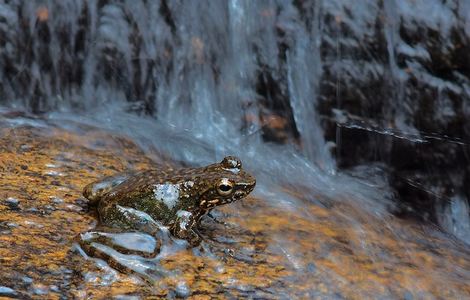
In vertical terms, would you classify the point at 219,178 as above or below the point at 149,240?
above

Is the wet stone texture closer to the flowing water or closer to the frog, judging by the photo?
the frog

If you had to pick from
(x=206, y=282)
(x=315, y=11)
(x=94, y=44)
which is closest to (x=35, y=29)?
(x=94, y=44)

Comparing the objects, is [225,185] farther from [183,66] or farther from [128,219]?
[183,66]

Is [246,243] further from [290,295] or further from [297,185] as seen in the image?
[297,185]

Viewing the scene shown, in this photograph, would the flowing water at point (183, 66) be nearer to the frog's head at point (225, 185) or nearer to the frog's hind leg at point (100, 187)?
the frog's hind leg at point (100, 187)

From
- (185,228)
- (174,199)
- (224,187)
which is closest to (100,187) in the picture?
(174,199)

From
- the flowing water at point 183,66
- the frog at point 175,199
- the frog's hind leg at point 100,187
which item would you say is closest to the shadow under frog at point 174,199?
the frog at point 175,199

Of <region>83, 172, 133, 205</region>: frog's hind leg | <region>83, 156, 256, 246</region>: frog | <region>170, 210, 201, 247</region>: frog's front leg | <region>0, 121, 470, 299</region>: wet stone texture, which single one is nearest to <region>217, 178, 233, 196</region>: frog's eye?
<region>83, 156, 256, 246</region>: frog
